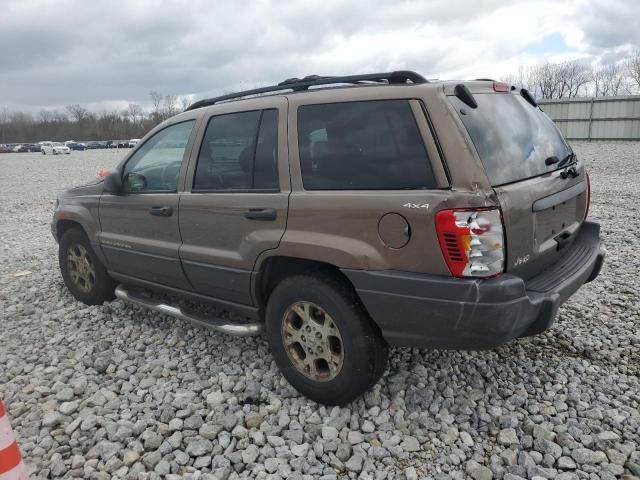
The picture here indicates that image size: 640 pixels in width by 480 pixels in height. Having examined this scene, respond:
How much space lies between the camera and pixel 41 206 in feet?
42.1

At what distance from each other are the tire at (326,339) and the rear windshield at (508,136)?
41.0 inches

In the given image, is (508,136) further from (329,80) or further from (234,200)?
(234,200)

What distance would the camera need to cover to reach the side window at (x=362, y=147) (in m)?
2.64

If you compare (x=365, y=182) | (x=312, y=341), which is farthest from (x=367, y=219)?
(x=312, y=341)

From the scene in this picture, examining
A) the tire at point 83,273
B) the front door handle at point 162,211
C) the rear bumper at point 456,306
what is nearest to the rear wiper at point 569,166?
the rear bumper at point 456,306

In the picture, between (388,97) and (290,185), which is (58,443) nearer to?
(290,185)

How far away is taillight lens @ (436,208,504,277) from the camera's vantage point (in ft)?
7.97

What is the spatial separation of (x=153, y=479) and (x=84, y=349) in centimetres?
182

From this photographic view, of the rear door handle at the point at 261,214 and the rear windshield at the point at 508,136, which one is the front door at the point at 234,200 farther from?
the rear windshield at the point at 508,136

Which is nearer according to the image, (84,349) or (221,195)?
(221,195)

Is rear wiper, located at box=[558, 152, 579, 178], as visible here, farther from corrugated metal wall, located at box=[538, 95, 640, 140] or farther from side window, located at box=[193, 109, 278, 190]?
corrugated metal wall, located at box=[538, 95, 640, 140]

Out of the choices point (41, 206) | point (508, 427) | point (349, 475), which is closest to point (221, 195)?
point (349, 475)

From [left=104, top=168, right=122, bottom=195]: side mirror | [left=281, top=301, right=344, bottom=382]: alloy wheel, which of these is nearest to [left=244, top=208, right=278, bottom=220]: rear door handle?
[left=281, top=301, right=344, bottom=382]: alloy wheel

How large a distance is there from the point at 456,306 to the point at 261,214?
4.30 ft
